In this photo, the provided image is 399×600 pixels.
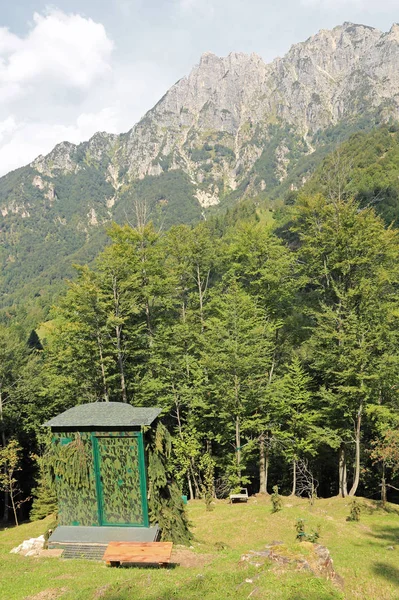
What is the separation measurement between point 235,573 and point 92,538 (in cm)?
732

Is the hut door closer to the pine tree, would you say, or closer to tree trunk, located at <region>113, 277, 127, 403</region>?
the pine tree

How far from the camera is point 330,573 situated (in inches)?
445

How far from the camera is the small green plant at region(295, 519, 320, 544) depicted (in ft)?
54.6

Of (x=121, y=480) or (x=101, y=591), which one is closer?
(x=101, y=591)

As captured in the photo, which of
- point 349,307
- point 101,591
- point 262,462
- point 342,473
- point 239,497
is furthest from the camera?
point 262,462

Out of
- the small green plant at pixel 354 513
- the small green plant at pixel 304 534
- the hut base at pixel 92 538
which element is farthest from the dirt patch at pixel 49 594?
the small green plant at pixel 354 513

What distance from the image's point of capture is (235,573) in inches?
431

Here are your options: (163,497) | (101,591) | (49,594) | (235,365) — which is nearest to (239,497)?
(235,365)

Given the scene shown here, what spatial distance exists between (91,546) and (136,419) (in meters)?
5.12

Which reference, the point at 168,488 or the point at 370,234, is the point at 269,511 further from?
the point at 370,234

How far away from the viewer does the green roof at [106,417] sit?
52.4 feet

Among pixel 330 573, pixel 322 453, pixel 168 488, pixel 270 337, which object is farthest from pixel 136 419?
pixel 322 453

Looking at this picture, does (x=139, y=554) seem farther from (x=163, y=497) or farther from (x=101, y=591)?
(x=163, y=497)

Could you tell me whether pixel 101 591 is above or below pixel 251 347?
below
